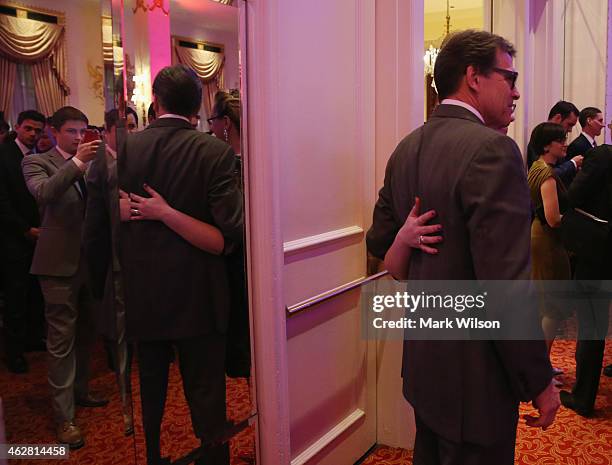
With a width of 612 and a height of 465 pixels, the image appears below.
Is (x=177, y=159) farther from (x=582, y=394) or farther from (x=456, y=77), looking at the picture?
(x=582, y=394)

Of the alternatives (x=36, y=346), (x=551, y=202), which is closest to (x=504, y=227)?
(x=36, y=346)

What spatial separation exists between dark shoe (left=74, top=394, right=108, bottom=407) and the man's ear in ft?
4.30

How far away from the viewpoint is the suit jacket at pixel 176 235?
1.43 meters

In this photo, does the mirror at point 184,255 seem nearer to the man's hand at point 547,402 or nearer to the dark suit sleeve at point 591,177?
the man's hand at point 547,402

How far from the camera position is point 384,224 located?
5.79 ft

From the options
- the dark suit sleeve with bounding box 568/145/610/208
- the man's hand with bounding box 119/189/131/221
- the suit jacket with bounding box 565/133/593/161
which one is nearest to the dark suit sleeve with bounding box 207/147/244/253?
the man's hand with bounding box 119/189/131/221

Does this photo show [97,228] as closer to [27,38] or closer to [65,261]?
[65,261]

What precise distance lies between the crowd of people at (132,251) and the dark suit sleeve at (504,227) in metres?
0.74

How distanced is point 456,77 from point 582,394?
7.41 feet

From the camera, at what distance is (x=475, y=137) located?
55.1 inches

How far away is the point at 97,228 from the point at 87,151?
0.19 m

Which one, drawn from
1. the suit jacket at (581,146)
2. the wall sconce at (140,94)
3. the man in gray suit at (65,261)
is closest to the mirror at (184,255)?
the wall sconce at (140,94)

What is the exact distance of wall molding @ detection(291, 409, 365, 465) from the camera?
2.15m

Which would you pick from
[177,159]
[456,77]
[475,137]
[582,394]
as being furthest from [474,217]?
[582,394]
